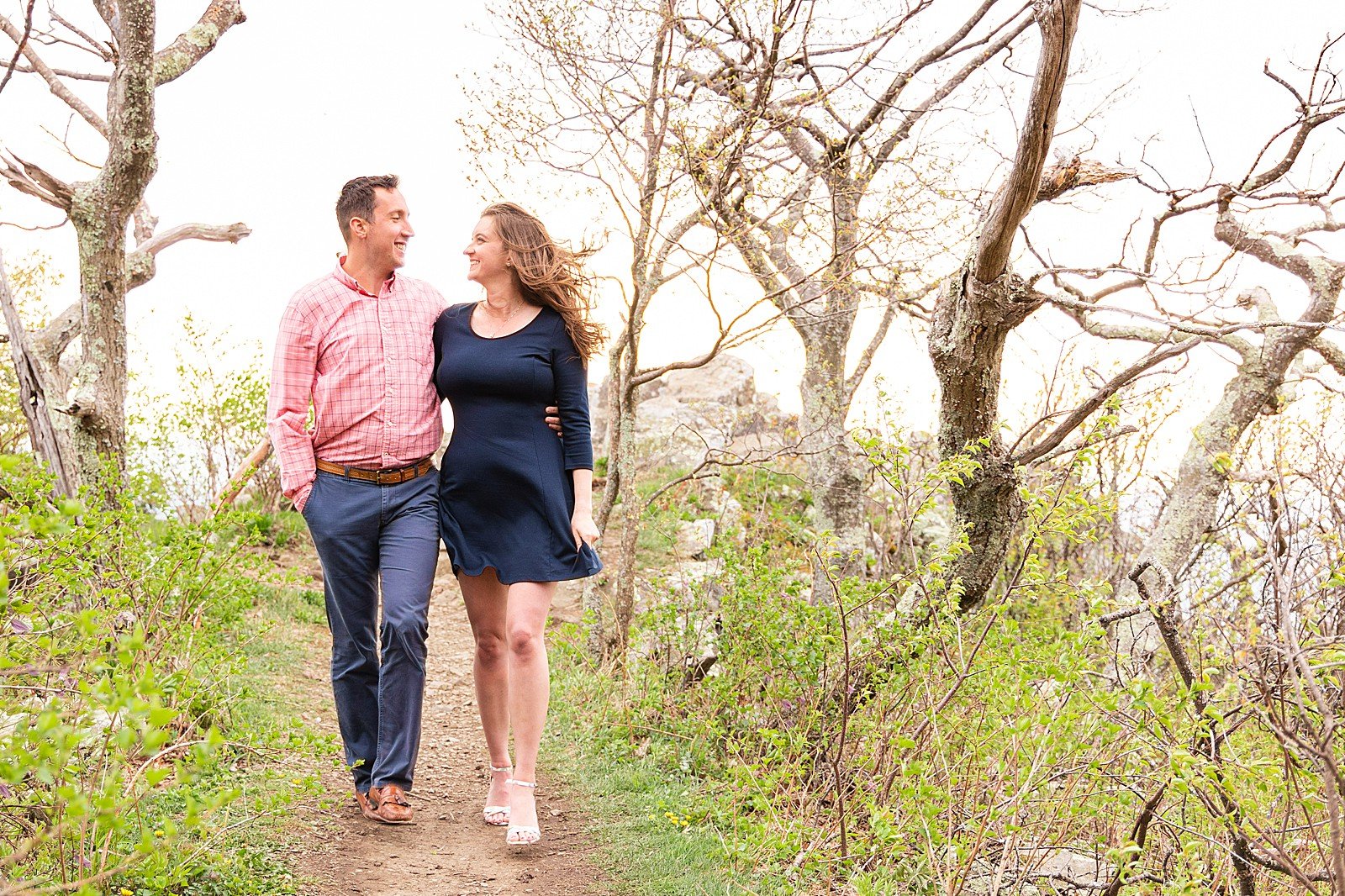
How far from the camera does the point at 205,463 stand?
10703 mm

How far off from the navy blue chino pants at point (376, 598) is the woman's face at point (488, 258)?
738 millimetres

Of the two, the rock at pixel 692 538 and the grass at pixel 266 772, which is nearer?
the grass at pixel 266 772

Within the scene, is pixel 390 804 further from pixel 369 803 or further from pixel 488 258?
pixel 488 258

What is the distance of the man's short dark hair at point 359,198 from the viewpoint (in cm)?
380

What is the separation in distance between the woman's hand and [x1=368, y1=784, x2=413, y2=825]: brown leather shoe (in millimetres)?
1155

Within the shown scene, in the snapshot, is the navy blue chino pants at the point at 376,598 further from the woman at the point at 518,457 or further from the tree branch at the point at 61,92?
the tree branch at the point at 61,92

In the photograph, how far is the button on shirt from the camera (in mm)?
3672

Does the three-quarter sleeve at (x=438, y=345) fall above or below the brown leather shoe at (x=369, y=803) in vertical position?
above

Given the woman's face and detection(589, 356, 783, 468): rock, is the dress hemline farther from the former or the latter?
detection(589, 356, 783, 468): rock

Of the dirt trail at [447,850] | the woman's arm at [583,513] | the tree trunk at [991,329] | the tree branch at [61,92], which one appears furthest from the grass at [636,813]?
the tree branch at [61,92]

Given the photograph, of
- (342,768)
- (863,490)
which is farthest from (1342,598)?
(863,490)

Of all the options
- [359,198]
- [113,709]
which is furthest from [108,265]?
[113,709]

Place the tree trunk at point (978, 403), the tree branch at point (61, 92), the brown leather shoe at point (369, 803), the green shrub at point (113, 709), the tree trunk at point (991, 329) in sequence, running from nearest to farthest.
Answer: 1. the green shrub at point (113, 709)
2. the brown leather shoe at point (369, 803)
3. the tree trunk at point (991, 329)
4. the tree trunk at point (978, 403)
5. the tree branch at point (61, 92)

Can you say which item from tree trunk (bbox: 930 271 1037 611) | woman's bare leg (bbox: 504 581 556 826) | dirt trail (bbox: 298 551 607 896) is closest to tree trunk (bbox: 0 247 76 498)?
dirt trail (bbox: 298 551 607 896)
